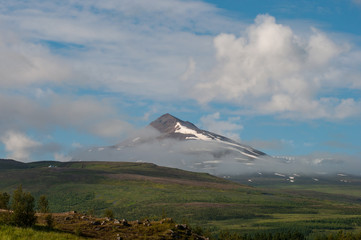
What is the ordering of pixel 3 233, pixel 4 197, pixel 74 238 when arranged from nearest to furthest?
pixel 3 233
pixel 74 238
pixel 4 197

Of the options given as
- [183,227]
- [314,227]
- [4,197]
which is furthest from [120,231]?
[314,227]

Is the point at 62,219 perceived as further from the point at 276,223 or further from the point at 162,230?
the point at 276,223

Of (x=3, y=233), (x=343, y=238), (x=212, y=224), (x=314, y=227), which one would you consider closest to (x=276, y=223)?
(x=314, y=227)

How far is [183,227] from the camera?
49.7 metres

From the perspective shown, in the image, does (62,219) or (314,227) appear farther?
(314,227)

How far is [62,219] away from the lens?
51.1 m

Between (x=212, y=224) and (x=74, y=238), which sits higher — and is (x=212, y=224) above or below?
below

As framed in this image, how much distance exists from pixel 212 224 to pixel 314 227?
48.8m

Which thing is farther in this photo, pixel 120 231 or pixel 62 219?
pixel 62 219

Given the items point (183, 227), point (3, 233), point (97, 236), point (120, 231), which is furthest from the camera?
point (183, 227)

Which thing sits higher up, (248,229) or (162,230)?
(162,230)

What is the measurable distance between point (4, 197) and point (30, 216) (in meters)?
30.6

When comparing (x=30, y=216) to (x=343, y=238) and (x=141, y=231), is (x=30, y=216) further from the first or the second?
(x=343, y=238)

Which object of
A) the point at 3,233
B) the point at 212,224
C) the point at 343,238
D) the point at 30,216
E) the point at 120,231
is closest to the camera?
the point at 3,233
